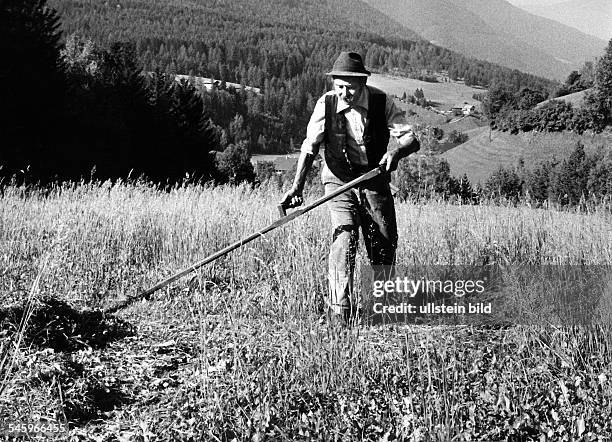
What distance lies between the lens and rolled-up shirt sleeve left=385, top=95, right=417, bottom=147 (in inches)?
185

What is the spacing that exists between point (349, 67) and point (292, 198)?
1159 mm

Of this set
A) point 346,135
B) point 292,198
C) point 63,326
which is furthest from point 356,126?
point 63,326

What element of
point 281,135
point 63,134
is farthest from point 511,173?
point 281,135

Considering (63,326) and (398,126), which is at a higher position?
(398,126)

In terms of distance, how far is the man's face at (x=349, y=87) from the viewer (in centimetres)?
454

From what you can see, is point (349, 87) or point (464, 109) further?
point (464, 109)

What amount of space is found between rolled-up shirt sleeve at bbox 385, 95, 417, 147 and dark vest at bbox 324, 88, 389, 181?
0.04m

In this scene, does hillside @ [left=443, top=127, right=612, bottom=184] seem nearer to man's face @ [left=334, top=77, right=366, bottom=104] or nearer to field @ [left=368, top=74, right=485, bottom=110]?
field @ [left=368, top=74, right=485, bottom=110]

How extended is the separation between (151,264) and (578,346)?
4315 mm

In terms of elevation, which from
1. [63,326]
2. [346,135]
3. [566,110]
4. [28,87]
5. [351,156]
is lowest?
[63,326]

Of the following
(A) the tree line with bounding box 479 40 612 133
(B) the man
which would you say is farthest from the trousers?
(A) the tree line with bounding box 479 40 612 133

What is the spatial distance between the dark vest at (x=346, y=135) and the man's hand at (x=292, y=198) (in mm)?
342

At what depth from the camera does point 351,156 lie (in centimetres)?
488

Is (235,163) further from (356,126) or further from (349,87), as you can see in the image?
(349,87)
